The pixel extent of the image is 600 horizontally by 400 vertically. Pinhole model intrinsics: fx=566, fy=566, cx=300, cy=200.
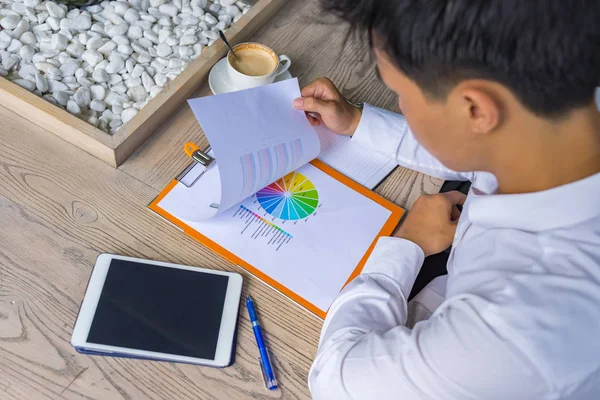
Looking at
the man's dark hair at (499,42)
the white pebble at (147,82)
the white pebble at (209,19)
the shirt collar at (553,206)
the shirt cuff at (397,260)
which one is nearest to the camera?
the man's dark hair at (499,42)

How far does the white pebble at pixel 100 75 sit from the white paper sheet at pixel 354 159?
1.24ft

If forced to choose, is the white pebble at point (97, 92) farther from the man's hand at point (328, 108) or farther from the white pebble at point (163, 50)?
the man's hand at point (328, 108)

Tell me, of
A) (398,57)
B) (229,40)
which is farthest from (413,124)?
(229,40)

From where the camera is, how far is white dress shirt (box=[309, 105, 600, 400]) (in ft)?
1.84

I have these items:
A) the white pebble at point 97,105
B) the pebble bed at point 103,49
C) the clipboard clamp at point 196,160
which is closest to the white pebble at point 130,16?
the pebble bed at point 103,49

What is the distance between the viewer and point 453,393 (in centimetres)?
58

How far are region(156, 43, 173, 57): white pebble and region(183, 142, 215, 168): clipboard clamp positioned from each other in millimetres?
224

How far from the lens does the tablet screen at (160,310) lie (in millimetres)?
688

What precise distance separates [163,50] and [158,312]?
1.74 feet

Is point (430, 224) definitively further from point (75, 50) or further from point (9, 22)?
point (9, 22)

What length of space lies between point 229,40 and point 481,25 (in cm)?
61

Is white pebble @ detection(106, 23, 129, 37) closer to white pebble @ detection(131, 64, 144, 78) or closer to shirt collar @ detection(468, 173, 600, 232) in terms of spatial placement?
white pebble @ detection(131, 64, 144, 78)

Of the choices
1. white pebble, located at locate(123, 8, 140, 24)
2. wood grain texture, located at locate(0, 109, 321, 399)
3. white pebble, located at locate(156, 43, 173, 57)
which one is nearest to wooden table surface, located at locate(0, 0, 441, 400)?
wood grain texture, located at locate(0, 109, 321, 399)

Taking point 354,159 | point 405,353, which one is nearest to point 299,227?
point 354,159
